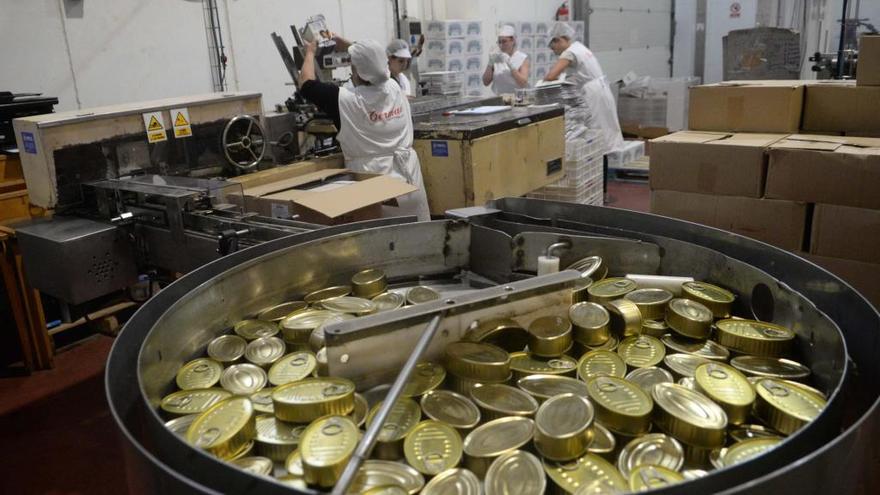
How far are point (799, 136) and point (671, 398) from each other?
6.72 feet

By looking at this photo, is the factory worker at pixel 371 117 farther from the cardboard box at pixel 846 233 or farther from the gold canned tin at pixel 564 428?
the gold canned tin at pixel 564 428

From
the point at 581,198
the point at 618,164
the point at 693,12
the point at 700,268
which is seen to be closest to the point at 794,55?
the point at 618,164

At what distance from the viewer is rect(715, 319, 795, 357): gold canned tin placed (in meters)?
1.25

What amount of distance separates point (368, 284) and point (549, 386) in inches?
23.3

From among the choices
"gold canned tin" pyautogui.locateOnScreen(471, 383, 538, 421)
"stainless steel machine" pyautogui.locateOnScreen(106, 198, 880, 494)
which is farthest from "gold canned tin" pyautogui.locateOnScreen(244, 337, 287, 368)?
"gold canned tin" pyautogui.locateOnScreen(471, 383, 538, 421)

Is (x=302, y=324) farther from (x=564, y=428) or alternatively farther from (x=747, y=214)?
(x=747, y=214)

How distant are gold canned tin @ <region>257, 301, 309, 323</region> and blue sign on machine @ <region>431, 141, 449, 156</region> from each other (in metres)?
1.96

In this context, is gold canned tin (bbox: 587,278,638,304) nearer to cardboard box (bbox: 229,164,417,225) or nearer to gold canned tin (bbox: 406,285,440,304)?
gold canned tin (bbox: 406,285,440,304)

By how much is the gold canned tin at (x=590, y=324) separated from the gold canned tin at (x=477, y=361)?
0.17 meters

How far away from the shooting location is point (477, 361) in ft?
3.97

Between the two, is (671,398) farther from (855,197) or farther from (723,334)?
(855,197)

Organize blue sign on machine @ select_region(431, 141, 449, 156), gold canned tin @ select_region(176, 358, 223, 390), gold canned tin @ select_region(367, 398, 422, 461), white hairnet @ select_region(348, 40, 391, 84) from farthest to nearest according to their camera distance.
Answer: blue sign on machine @ select_region(431, 141, 449, 156)
white hairnet @ select_region(348, 40, 391, 84)
gold canned tin @ select_region(176, 358, 223, 390)
gold canned tin @ select_region(367, 398, 422, 461)

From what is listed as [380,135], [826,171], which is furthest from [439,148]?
[826,171]

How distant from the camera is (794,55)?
7027 millimetres
